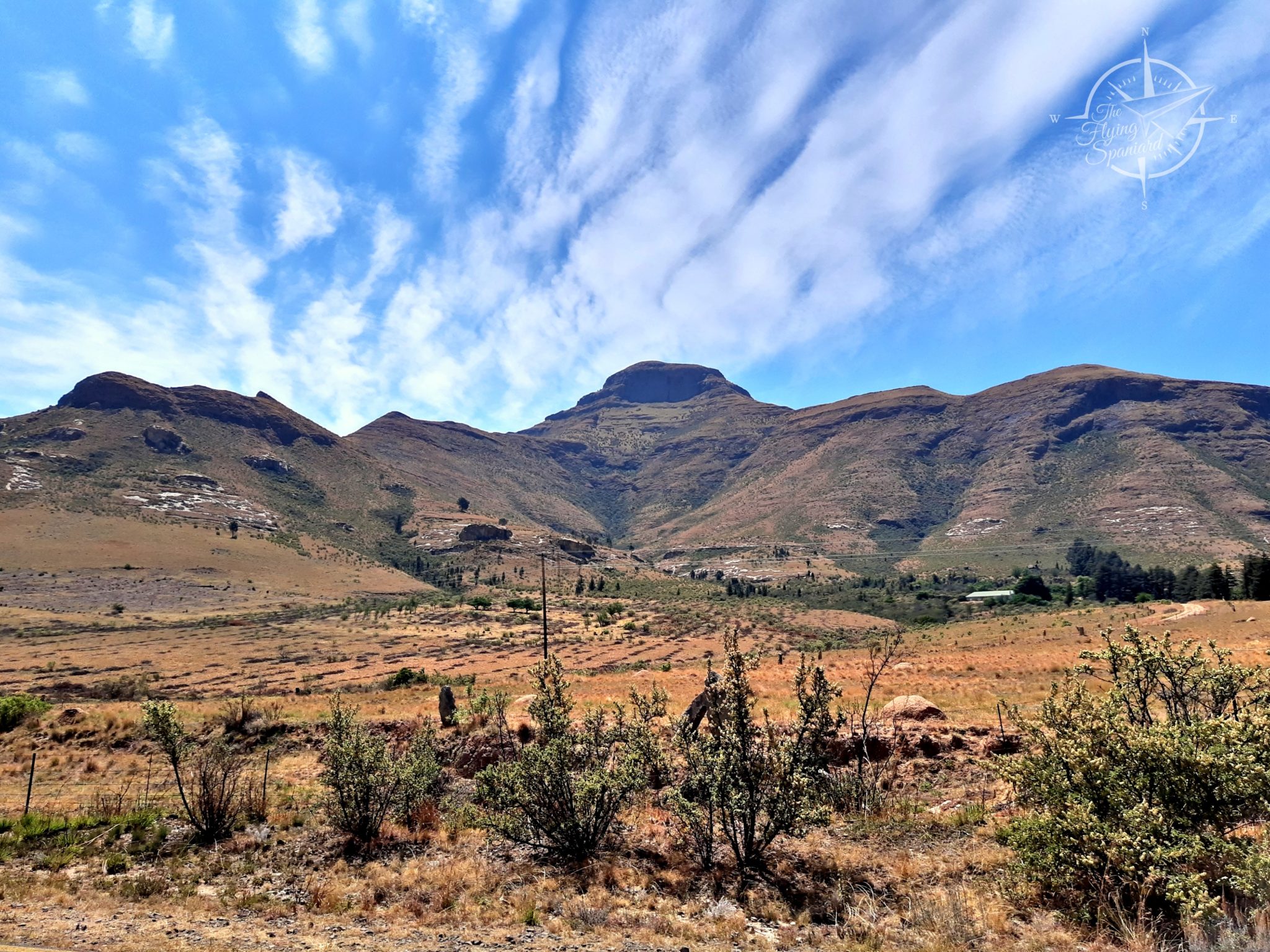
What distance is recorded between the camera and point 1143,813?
20.5 feet

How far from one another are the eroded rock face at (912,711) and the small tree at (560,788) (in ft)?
23.6

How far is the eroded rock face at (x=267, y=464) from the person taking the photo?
168750 mm

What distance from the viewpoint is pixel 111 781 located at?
16.4 meters

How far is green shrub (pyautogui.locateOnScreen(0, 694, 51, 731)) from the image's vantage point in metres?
21.2

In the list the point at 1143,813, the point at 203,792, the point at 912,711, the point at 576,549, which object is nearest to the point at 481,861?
the point at 203,792

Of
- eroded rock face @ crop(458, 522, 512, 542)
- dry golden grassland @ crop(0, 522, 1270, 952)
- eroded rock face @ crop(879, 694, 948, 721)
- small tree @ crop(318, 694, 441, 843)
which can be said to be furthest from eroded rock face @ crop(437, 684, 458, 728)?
eroded rock face @ crop(458, 522, 512, 542)

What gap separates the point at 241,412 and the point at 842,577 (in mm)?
201231

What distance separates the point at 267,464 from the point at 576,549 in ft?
317

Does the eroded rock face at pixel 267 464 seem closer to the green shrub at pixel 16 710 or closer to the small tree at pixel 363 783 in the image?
the green shrub at pixel 16 710

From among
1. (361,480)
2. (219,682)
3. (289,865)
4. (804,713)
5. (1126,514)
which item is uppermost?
(361,480)

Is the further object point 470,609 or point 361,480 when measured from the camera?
point 361,480

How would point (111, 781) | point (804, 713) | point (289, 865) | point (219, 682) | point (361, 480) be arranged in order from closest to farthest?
1. point (804, 713)
2. point (289, 865)
3. point (111, 781)
4. point (219, 682)
5. point (361, 480)

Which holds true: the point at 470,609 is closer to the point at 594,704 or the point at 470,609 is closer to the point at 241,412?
the point at 594,704

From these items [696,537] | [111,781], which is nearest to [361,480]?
[696,537]
